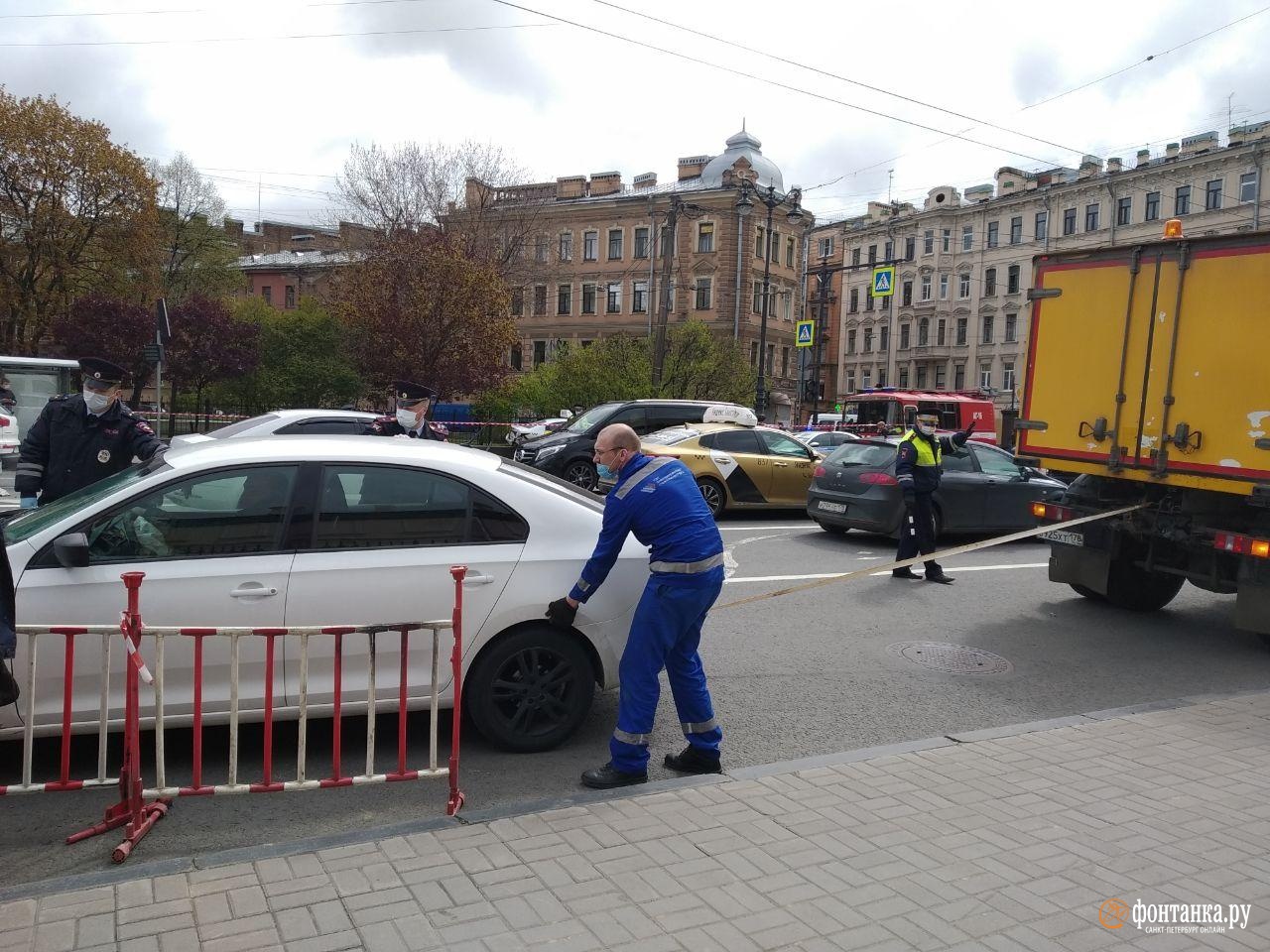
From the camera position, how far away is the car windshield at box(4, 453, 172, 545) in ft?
14.9

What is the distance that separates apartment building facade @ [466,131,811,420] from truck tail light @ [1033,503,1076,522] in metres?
51.7

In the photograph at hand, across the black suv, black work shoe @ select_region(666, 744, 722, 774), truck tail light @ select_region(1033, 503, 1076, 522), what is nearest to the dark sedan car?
truck tail light @ select_region(1033, 503, 1076, 522)

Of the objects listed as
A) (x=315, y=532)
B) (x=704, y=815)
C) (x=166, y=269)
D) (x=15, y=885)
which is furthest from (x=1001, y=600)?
(x=166, y=269)

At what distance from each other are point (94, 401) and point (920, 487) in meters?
7.43

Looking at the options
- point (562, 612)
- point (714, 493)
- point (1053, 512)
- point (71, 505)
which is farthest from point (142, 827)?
point (714, 493)

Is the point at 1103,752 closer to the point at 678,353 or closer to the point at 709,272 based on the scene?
the point at 678,353

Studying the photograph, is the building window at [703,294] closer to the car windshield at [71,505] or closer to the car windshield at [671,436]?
the car windshield at [671,436]

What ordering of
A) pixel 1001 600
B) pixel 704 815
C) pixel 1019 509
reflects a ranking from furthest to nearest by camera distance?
pixel 1019 509, pixel 1001 600, pixel 704 815

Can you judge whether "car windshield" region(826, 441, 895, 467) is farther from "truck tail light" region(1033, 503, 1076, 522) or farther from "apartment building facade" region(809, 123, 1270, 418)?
"apartment building facade" region(809, 123, 1270, 418)

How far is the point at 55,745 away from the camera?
4.85m

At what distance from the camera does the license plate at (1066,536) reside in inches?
347

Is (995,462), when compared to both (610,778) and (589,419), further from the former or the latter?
(610,778)

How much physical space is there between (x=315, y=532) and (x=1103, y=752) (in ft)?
13.7

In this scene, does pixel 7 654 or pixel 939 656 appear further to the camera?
pixel 939 656
